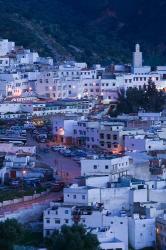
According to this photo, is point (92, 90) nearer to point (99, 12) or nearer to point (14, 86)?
point (14, 86)

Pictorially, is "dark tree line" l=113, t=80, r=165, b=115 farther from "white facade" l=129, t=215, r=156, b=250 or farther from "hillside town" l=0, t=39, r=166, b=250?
"white facade" l=129, t=215, r=156, b=250

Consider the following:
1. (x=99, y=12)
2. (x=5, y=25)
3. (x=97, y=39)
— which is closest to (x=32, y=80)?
(x=5, y=25)

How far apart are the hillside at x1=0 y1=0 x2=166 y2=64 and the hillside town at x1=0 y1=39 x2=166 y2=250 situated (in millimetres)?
11538

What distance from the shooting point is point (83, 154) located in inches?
1225

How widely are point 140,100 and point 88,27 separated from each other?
3145 cm

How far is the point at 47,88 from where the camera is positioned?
4188 centimetres

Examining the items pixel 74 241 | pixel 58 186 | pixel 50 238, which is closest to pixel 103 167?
pixel 58 186

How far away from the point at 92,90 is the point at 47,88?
5.25ft

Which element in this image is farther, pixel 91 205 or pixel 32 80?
pixel 32 80

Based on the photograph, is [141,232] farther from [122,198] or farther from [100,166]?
[100,166]

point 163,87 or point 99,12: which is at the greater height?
point 99,12

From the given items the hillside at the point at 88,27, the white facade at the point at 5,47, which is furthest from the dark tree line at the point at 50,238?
the hillside at the point at 88,27

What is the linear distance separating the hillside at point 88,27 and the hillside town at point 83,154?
11538mm

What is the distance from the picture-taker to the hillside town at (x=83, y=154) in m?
25.8
